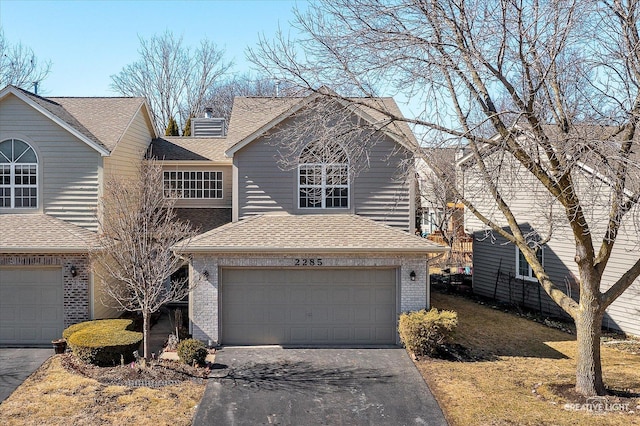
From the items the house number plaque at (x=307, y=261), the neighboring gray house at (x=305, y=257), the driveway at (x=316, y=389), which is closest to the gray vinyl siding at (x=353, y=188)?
the neighboring gray house at (x=305, y=257)

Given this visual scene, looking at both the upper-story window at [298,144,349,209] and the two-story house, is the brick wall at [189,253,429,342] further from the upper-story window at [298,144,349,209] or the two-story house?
the upper-story window at [298,144,349,209]

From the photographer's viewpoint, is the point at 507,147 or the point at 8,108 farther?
the point at 8,108

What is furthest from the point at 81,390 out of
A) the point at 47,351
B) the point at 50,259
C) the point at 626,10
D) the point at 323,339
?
the point at 626,10

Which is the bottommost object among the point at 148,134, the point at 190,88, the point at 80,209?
the point at 80,209

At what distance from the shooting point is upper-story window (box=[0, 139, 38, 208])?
605 inches

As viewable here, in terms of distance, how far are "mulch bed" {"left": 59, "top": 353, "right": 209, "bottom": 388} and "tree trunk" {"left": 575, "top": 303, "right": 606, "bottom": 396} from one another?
26.1 feet

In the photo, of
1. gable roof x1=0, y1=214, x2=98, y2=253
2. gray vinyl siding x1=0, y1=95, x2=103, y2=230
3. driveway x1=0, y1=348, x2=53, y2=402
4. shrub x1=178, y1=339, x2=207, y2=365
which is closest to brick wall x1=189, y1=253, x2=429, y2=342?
shrub x1=178, y1=339, x2=207, y2=365

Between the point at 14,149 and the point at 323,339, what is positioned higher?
the point at 14,149

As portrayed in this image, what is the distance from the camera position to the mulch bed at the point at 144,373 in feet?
36.2

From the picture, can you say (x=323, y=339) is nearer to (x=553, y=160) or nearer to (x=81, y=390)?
(x=81, y=390)

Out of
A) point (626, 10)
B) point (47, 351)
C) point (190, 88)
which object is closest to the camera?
point (626, 10)

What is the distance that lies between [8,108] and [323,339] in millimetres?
11466

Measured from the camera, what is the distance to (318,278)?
46.4 ft

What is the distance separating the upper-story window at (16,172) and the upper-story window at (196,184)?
4.31 metres
